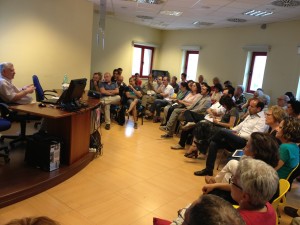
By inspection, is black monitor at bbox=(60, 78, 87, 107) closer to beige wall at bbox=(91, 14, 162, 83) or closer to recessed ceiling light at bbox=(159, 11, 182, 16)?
recessed ceiling light at bbox=(159, 11, 182, 16)

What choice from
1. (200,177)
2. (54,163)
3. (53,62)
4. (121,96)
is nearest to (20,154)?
(54,163)

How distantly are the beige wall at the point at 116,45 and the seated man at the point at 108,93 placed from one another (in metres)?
2.29

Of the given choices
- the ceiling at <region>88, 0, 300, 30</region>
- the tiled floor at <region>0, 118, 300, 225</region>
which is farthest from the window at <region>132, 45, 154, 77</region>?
the tiled floor at <region>0, 118, 300, 225</region>

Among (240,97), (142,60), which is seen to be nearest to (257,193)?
(240,97)

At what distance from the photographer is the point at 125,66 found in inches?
362

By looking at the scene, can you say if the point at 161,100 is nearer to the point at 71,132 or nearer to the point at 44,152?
the point at 71,132

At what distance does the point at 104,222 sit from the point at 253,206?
4.98 ft

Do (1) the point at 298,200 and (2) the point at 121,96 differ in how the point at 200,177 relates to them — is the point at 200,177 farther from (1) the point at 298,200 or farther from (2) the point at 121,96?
(2) the point at 121,96

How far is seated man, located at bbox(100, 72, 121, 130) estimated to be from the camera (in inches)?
233

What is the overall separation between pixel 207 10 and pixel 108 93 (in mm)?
2955

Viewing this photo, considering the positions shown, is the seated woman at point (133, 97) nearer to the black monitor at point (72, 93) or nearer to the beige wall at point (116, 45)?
the beige wall at point (116, 45)

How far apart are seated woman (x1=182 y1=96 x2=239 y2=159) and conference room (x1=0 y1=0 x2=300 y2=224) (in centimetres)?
28

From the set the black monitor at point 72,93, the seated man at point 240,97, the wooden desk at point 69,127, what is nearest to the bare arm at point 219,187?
the wooden desk at point 69,127

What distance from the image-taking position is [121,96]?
21.6ft
